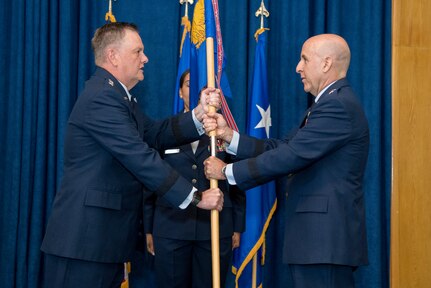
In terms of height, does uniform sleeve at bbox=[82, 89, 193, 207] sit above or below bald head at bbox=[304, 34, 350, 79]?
below

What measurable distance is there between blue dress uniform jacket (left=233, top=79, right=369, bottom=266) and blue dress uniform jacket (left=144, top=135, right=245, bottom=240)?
2.27 ft

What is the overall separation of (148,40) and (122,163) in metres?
1.90

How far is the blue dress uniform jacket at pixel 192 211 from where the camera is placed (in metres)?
3.21

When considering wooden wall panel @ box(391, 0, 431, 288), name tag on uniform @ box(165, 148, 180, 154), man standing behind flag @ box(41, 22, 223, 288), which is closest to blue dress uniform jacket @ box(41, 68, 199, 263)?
man standing behind flag @ box(41, 22, 223, 288)

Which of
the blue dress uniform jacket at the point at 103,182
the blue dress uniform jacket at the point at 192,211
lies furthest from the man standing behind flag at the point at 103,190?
the blue dress uniform jacket at the point at 192,211

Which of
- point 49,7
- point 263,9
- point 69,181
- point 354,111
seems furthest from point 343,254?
point 49,7

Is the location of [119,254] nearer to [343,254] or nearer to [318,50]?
[343,254]

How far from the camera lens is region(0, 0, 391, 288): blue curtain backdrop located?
13.3 ft

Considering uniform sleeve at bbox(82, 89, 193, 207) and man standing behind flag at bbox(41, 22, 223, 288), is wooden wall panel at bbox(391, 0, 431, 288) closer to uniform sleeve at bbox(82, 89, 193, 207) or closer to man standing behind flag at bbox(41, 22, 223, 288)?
man standing behind flag at bbox(41, 22, 223, 288)

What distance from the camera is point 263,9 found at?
4070mm

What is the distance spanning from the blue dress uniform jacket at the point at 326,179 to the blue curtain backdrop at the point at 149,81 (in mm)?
1583

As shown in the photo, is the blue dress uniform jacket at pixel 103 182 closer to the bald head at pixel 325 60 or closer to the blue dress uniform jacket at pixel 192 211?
the blue dress uniform jacket at pixel 192 211

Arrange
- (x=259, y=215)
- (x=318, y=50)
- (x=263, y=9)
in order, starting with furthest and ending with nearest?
1. (x=263, y=9)
2. (x=259, y=215)
3. (x=318, y=50)

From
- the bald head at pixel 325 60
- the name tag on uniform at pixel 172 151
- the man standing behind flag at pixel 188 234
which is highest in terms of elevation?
the bald head at pixel 325 60
